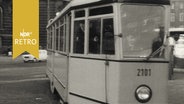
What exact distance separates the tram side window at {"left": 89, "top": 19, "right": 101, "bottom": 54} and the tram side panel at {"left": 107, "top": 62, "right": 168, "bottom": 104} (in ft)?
1.87

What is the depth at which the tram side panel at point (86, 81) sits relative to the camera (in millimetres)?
7320

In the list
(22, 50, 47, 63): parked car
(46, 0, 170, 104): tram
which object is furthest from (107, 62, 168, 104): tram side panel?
(22, 50, 47, 63): parked car

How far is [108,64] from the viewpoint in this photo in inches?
280

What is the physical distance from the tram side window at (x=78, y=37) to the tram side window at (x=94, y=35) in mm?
297

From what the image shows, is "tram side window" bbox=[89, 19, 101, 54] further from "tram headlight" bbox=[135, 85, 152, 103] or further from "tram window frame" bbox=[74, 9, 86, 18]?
"tram headlight" bbox=[135, 85, 152, 103]

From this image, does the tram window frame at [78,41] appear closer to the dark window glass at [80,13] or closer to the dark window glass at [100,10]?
the dark window glass at [80,13]

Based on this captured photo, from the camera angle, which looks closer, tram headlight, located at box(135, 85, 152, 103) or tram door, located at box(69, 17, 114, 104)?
tram headlight, located at box(135, 85, 152, 103)

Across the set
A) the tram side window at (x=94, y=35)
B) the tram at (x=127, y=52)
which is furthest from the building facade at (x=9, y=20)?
the tram at (x=127, y=52)

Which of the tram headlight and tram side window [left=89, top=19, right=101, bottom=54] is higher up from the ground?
tram side window [left=89, top=19, right=101, bottom=54]

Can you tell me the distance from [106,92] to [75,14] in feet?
→ 6.11

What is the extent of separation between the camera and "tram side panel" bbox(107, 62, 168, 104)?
6.82 meters

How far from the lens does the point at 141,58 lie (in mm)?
6883

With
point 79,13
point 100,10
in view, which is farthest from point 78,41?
point 100,10

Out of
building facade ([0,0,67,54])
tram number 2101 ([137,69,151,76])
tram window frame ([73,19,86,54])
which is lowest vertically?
tram number 2101 ([137,69,151,76])
